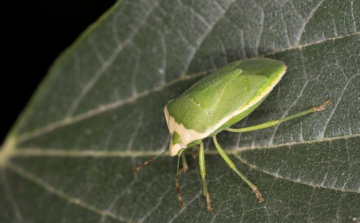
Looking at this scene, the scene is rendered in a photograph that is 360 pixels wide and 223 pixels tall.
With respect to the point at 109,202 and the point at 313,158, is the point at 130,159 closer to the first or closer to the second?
the point at 109,202

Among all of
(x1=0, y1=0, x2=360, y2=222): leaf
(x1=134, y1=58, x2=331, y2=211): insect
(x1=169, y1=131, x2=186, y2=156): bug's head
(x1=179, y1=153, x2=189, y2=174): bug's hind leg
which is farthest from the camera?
(x1=179, y1=153, x2=189, y2=174): bug's hind leg

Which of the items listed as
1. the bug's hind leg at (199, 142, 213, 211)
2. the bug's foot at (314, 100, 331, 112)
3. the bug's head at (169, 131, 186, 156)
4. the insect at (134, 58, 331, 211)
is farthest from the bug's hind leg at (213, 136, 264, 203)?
the bug's foot at (314, 100, 331, 112)

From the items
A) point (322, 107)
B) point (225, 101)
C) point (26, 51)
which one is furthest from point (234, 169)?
point (26, 51)

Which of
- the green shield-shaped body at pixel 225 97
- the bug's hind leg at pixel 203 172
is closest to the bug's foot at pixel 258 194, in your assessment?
the bug's hind leg at pixel 203 172

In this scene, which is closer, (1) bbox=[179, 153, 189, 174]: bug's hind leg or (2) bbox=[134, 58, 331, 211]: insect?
(2) bbox=[134, 58, 331, 211]: insect

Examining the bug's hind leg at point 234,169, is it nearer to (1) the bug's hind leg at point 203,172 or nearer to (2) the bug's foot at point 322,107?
(1) the bug's hind leg at point 203,172

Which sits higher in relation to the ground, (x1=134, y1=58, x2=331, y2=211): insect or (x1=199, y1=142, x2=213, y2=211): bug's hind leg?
(x1=134, y1=58, x2=331, y2=211): insect

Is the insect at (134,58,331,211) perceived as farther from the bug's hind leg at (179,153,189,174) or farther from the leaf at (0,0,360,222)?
the bug's hind leg at (179,153,189,174)
